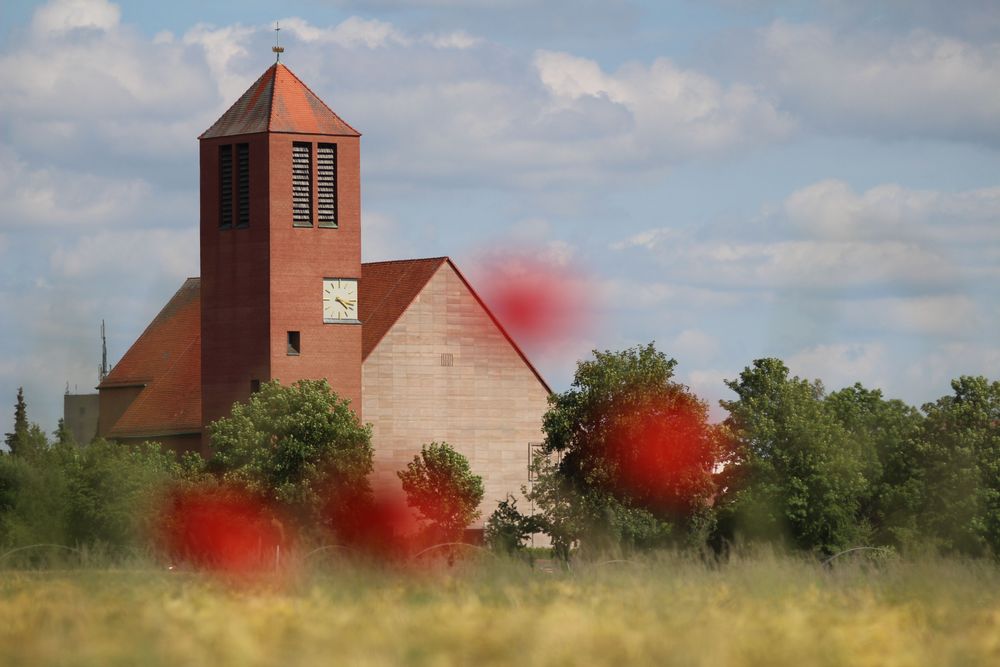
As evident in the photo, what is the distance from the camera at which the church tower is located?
7231 cm

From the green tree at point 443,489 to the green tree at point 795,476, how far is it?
1063 cm

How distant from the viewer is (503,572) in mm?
20625

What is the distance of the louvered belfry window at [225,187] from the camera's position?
74.1m

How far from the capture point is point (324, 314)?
7344 cm

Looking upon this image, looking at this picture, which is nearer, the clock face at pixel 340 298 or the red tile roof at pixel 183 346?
the clock face at pixel 340 298

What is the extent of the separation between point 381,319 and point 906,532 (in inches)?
1245

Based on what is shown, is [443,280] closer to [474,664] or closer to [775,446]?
[775,446]

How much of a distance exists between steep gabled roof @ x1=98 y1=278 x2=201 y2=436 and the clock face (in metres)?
10.6

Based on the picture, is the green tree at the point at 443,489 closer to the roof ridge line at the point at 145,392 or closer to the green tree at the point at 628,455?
the green tree at the point at 628,455

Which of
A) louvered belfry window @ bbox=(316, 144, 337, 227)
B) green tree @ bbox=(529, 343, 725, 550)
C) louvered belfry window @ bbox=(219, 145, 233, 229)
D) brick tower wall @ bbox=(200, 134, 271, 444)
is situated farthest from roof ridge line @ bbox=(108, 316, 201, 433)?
green tree @ bbox=(529, 343, 725, 550)

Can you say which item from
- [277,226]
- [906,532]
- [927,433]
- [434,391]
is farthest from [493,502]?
[906,532]

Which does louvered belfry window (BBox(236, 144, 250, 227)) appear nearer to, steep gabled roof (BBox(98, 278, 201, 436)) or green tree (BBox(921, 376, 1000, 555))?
steep gabled roof (BBox(98, 278, 201, 436))

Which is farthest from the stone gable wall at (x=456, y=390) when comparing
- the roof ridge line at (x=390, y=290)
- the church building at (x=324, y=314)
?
the roof ridge line at (x=390, y=290)

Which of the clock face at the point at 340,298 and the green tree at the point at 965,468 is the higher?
the clock face at the point at 340,298
